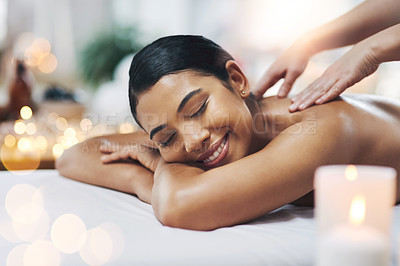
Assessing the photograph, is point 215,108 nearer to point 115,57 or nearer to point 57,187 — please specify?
point 57,187

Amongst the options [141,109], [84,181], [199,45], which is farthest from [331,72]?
[84,181]

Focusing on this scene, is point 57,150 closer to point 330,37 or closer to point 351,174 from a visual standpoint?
point 330,37

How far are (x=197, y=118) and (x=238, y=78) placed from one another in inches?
8.3

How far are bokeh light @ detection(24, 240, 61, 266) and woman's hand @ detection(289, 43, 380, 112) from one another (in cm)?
67

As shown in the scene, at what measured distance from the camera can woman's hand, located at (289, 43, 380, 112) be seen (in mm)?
1175

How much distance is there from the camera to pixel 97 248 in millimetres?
860

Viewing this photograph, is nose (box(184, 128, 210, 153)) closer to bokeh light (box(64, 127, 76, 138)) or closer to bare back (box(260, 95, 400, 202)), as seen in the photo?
bare back (box(260, 95, 400, 202))

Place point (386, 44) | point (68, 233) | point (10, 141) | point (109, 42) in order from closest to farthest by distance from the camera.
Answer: point (68, 233)
point (386, 44)
point (10, 141)
point (109, 42)

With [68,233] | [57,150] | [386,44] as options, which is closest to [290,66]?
[386,44]

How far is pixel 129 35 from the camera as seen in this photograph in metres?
4.79

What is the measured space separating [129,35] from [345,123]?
4.00 meters

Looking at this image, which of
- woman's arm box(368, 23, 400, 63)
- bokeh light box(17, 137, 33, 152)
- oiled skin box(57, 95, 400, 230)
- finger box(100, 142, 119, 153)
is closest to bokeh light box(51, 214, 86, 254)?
oiled skin box(57, 95, 400, 230)

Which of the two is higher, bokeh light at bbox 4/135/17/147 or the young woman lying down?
the young woman lying down

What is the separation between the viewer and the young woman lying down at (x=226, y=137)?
962mm
